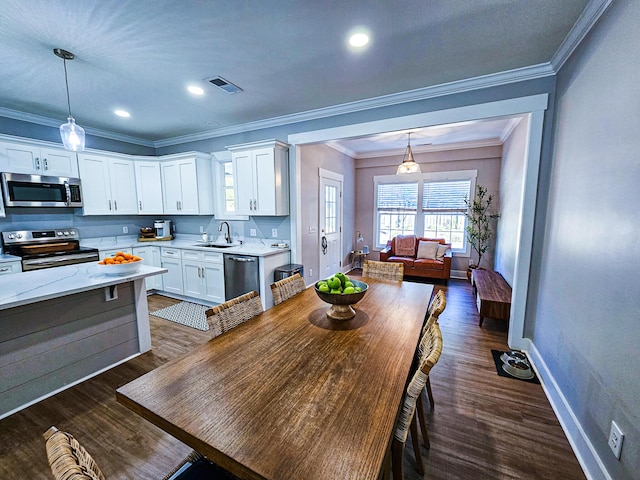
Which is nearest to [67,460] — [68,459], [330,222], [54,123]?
[68,459]

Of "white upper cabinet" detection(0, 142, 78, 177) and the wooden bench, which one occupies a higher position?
"white upper cabinet" detection(0, 142, 78, 177)

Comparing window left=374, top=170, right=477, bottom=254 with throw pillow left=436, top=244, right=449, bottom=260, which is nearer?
throw pillow left=436, top=244, right=449, bottom=260

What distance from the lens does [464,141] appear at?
205 inches

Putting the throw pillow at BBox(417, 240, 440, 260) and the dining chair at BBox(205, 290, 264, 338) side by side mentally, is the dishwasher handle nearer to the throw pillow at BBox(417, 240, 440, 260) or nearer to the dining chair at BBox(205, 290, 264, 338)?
the dining chair at BBox(205, 290, 264, 338)

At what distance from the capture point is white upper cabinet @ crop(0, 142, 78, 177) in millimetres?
3299

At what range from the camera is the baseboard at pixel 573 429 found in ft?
4.74

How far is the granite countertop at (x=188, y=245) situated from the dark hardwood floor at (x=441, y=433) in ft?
5.28

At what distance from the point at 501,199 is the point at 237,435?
18.5ft

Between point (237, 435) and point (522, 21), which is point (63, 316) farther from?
point (522, 21)

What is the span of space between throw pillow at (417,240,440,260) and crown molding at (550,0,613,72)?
11.5 ft

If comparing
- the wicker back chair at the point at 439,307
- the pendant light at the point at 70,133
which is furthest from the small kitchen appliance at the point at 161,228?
the wicker back chair at the point at 439,307

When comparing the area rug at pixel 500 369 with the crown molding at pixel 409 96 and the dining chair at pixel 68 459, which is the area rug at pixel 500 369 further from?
the dining chair at pixel 68 459

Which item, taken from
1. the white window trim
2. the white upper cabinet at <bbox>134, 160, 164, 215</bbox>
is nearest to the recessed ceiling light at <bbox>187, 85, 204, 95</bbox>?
the white window trim

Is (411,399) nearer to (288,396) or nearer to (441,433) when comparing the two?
(288,396)
